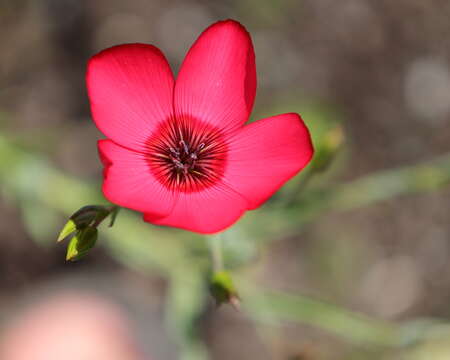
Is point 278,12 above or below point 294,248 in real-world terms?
above

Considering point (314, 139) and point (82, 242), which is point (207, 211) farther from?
point (314, 139)

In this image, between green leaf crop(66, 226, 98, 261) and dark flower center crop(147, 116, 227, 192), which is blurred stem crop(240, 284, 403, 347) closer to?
dark flower center crop(147, 116, 227, 192)

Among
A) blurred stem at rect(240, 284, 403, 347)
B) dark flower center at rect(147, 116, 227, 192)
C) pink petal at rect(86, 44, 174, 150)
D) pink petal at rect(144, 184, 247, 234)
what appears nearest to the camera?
pink petal at rect(144, 184, 247, 234)

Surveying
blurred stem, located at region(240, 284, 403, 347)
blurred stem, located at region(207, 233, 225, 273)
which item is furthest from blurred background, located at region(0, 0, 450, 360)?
blurred stem, located at region(207, 233, 225, 273)

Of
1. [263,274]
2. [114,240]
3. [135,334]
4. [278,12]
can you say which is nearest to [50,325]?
[135,334]

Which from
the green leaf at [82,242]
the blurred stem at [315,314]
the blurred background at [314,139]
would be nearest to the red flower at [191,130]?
the green leaf at [82,242]

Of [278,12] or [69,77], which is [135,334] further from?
[278,12]

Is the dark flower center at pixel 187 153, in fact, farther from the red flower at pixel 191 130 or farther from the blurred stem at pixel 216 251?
the blurred stem at pixel 216 251
